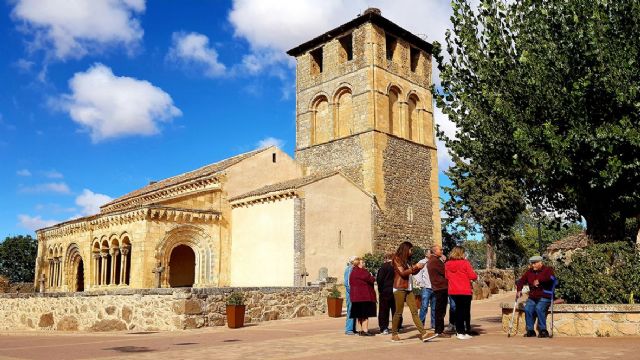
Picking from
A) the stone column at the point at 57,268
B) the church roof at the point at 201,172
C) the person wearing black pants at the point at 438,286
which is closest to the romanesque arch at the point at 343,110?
the church roof at the point at 201,172

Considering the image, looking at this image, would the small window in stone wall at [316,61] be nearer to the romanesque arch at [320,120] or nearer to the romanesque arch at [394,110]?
the romanesque arch at [320,120]

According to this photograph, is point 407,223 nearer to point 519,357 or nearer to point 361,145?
point 361,145

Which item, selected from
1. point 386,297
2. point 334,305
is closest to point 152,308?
point 334,305

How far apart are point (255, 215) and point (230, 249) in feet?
8.21

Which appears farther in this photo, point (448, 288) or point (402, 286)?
point (448, 288)

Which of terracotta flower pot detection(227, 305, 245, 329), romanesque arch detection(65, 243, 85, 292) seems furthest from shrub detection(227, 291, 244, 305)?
romanesque arch detection(65, 243, 85, 292)

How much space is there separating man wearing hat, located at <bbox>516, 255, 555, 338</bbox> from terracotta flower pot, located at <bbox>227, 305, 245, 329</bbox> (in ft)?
24.1

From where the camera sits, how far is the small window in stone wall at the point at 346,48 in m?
33.2

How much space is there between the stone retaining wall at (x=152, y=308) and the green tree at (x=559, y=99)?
7.29m

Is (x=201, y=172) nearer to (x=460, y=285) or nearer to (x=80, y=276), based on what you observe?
(x=80, y=276)

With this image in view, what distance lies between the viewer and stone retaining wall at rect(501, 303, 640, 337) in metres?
9.81

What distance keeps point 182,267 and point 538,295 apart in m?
23.1

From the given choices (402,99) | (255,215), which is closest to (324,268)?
(255,215)

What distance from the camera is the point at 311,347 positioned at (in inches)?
370
